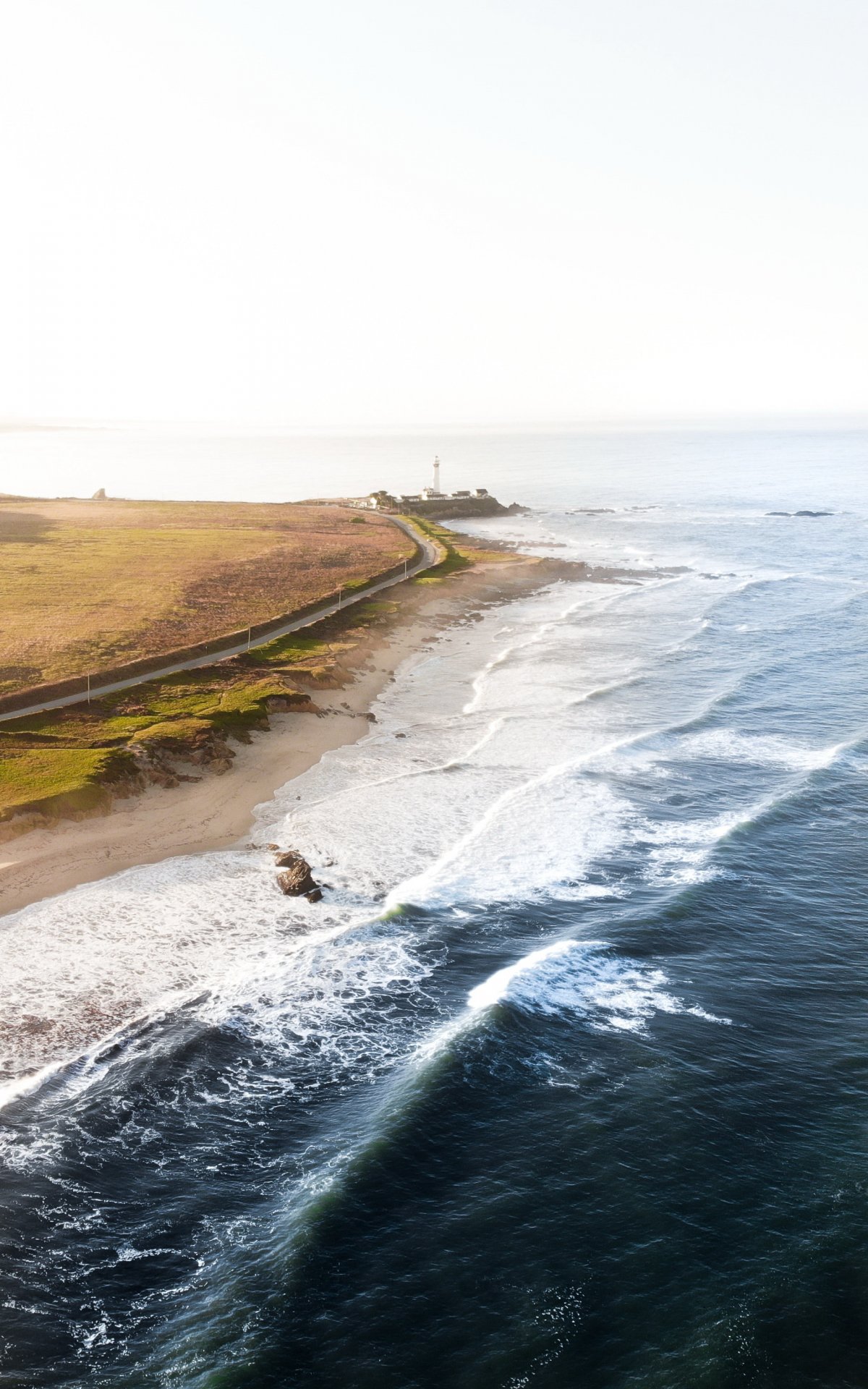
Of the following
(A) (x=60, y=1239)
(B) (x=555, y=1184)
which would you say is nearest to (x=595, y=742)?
(B) (x=555, y=1184)

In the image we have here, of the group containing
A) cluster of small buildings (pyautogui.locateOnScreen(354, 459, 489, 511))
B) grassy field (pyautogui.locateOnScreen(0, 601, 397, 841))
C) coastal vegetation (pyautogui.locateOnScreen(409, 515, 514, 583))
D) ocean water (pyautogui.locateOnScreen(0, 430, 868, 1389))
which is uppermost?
cluster of small buildings (pyautogui.locateOnScreen(354, 459, 489, 511))

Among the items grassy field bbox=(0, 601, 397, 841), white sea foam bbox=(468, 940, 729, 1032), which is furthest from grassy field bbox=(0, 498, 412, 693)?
white sea foam bbox=(468, 940, 729, 1032)

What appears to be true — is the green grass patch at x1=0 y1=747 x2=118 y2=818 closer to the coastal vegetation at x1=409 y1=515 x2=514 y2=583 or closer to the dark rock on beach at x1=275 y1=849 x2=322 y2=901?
the dark rock on beach at x1=275 y1=849 x2=322 y2=901

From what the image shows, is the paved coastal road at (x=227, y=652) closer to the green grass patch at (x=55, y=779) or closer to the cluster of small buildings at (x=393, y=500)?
Answer: the green grass patch at (x=55, y=779)

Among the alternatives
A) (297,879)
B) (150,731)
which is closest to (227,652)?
(150,731)

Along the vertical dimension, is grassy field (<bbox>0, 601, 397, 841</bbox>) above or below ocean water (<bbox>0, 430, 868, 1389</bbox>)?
above

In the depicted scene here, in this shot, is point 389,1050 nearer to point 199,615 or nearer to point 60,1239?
point 60,1239
